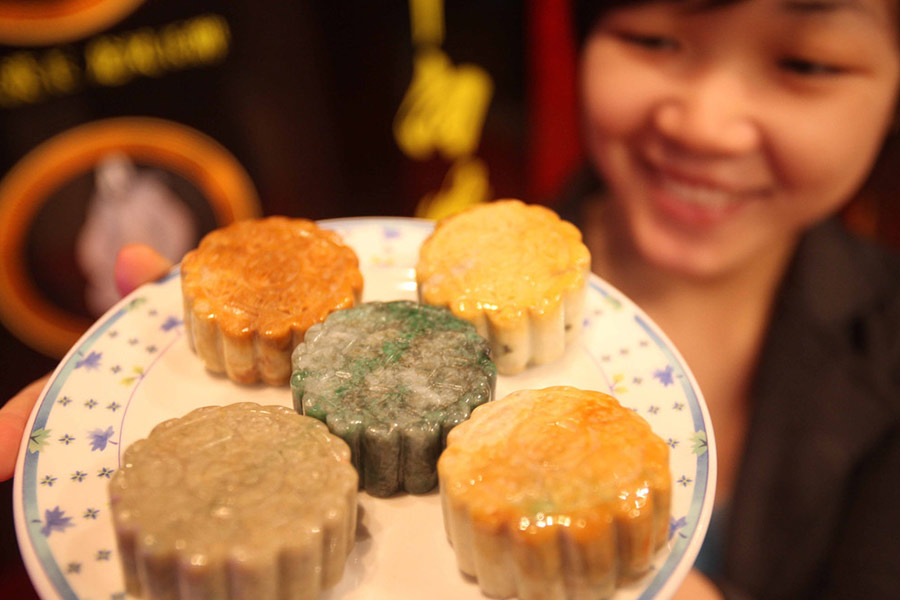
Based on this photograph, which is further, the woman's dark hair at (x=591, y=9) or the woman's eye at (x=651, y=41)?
the woman's eye at (x=651, y=41)

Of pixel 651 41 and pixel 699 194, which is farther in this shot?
pixel 699 194

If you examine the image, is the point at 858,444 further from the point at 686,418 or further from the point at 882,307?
the point at 686,418

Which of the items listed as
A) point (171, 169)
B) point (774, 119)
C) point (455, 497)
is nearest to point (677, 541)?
point (455, 497)

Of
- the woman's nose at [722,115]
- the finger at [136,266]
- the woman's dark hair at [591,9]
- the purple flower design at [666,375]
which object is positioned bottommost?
the purple flower design at [666,375]

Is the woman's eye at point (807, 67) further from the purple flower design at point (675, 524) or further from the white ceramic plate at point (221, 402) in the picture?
→ the purple flower design at point (675, 524)

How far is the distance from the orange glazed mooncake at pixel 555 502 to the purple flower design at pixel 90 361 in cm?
78

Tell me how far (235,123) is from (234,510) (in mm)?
2405

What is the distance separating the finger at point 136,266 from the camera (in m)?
1.79

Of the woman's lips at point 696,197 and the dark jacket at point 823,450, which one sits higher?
the woman's lips at point 696,197

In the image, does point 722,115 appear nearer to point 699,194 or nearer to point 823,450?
point 699,194

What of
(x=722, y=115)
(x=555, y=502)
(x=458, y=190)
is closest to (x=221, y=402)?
(x=555, y=502)

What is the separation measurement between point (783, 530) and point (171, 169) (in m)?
2.73

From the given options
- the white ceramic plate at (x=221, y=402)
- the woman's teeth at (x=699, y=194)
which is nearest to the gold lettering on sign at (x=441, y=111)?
the woman's teeth at (x=699, y=194)

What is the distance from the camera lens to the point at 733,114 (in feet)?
6.80
